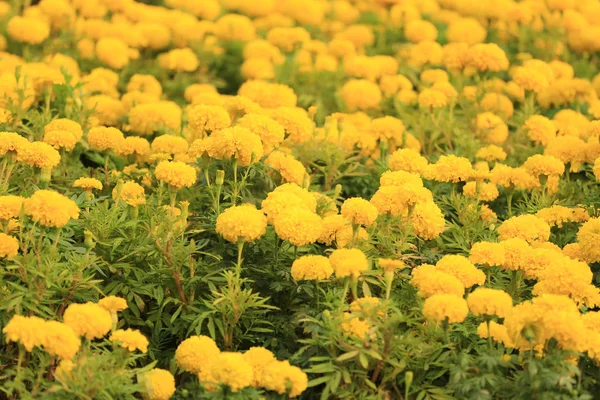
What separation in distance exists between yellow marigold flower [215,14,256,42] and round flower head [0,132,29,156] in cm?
354

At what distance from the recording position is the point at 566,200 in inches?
208

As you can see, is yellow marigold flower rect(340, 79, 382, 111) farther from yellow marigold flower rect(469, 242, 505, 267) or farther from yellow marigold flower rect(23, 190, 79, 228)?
yellow marigold flower rect(23, 190, 79, 228)

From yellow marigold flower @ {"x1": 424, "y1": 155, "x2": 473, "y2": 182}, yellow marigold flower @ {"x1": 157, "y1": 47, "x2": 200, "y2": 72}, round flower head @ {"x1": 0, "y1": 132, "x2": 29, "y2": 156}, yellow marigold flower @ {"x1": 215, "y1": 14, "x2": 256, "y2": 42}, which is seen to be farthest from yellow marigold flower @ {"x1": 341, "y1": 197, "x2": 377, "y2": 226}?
yellow marigold flower @ {"x1": 215, "y1": 14, "x2": 256, "y2": 42}

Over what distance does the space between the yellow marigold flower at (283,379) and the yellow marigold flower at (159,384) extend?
372mm

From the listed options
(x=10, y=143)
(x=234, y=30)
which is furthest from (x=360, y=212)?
(x=234, y=30)

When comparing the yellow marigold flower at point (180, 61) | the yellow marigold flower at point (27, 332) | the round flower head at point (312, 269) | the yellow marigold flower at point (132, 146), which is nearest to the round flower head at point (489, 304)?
the round flower head at point (312, 269)

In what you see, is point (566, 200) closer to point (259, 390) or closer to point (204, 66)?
point (259, 390)

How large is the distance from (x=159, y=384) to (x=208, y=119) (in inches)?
61.5

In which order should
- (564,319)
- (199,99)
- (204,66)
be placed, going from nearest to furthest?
1. (564,319)
2. (199,99)
3. (204,66)

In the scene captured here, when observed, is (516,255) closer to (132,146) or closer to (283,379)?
(283,379)

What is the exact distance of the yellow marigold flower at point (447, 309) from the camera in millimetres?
3588

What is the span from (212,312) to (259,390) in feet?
1.50

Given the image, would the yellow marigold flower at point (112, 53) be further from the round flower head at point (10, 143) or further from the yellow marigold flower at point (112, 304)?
the yellow marigold flower at point (112, 304)

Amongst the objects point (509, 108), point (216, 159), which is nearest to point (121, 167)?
point (216, 159)
